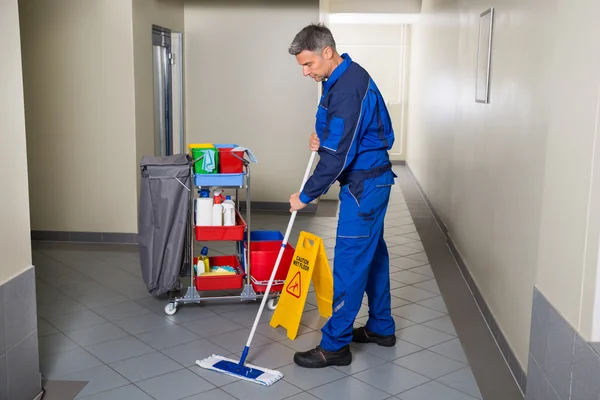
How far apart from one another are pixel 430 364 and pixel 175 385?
49.8 inches

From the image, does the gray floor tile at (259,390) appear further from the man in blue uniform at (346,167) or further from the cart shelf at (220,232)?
the cart shelf at (220,232)

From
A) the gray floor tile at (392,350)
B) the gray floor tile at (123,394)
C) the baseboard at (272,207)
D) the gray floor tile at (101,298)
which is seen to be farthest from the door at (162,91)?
the gray floor tile at (123,394)

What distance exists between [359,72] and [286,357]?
4.87ft

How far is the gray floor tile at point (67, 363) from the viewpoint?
3266 mm

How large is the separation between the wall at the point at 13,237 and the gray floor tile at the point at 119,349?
63cm

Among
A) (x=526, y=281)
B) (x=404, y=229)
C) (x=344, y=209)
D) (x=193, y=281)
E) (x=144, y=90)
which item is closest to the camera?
(x=526, y=281)

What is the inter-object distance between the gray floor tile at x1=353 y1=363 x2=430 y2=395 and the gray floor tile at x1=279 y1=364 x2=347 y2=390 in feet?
0.40

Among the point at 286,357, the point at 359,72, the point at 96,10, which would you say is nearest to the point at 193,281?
the point at 286,357

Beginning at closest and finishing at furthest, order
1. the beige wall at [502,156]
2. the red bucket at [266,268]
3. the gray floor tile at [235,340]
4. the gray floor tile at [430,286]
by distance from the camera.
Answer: the beige wall at [502,156], the gray floor tile at [235,340], the red bucket at [266,268], the gray floor tile at [430,286]

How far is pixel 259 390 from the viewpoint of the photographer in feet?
10.2

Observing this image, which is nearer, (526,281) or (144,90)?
(526,281)

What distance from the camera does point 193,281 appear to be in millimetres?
4129

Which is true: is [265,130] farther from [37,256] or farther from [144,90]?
[37,256]

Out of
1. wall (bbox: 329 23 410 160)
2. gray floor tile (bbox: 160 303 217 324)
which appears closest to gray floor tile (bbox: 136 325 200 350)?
gray floor tile (bbox: 160 303 217 324)
